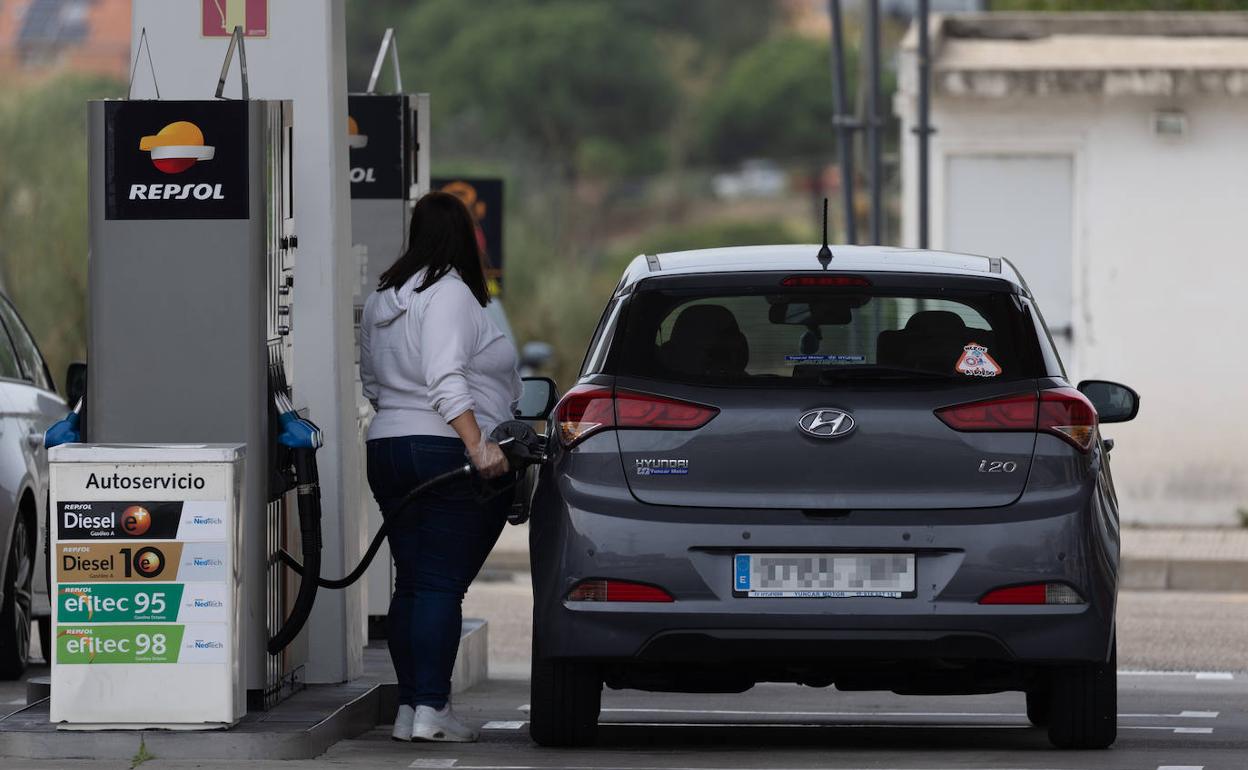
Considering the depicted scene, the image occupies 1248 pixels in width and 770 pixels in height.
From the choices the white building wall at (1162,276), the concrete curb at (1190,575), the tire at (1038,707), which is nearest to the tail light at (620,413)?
the tire at (1038,707)

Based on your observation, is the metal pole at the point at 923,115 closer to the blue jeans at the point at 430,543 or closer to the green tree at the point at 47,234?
the green tree at the point at 47,234

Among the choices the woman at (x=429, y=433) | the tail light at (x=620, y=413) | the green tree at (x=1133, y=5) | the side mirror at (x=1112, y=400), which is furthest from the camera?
the green tree at (x=1133, y=5)

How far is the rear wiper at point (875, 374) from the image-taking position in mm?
6910

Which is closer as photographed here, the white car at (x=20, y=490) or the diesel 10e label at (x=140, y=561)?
the diesel 10e label at (x=140, y=561)

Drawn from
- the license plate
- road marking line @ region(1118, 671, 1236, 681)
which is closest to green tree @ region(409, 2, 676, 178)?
road marking line @ region(1118, 671, 1236, 681)

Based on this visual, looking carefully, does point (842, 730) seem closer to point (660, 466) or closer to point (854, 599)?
point (854, 599)

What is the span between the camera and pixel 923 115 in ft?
59.2

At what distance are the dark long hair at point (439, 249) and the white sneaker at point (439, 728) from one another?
1.29m

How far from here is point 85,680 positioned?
22.7 ft

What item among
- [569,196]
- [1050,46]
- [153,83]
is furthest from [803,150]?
[153,83]

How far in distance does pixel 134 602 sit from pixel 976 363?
2.46 m

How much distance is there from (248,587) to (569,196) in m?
85.6

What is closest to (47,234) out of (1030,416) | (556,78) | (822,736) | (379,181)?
(379,181)

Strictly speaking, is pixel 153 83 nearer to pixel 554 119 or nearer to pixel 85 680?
pixel 85 680
